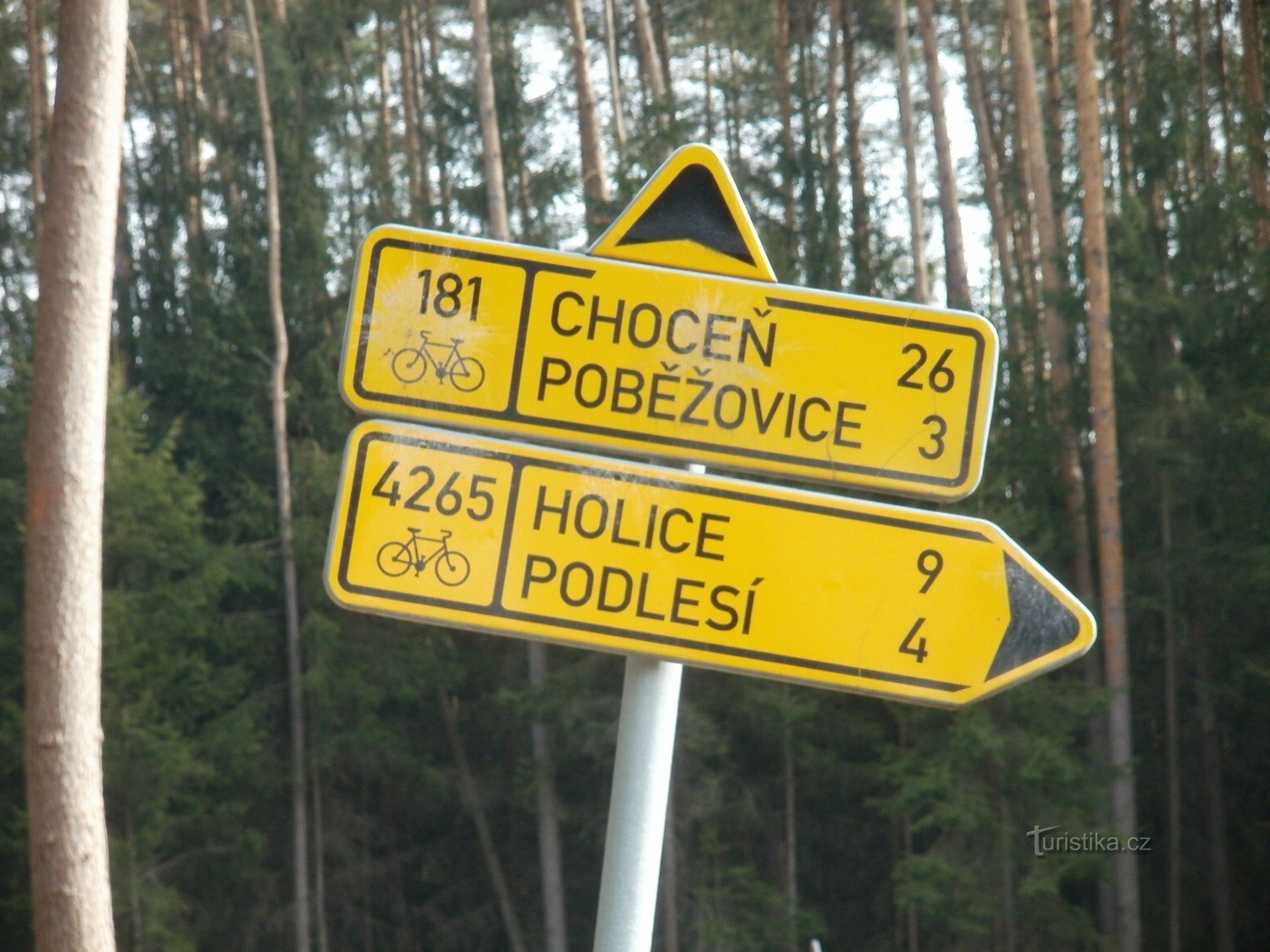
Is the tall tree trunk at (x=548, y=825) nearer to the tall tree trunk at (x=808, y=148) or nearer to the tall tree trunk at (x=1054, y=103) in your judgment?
the tall tree trunk at (x=808, y=148)

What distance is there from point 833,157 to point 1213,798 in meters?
12.5

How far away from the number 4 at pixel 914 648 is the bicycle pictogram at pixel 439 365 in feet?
1.90

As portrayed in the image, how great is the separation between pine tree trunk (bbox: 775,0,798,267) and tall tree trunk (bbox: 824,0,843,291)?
2.04ft

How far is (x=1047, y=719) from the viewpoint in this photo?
16641 mm

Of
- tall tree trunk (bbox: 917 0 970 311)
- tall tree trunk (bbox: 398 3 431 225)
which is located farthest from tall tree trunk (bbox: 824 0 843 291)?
tall tree trunk (bbox: 398 3 431 225)

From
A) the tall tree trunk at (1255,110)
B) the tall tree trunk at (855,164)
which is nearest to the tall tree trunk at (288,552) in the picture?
the tall tree trunk at (855,164)

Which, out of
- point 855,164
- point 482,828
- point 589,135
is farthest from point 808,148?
point 482,828

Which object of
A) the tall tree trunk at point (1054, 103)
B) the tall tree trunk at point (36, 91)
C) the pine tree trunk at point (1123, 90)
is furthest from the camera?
the tall tree trunk at point (36, 91)

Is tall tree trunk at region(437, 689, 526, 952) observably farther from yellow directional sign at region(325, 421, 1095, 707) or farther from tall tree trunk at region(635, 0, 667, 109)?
yellow directional sign at region(325, 421, 1095, 707)

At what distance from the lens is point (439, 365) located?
168cm

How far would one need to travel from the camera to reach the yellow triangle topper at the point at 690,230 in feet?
5.59

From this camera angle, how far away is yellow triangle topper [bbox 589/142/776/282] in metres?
1.70

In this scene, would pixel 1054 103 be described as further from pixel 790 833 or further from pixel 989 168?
pixel 790 833

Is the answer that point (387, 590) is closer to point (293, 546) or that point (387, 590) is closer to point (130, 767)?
point (130, 767)
